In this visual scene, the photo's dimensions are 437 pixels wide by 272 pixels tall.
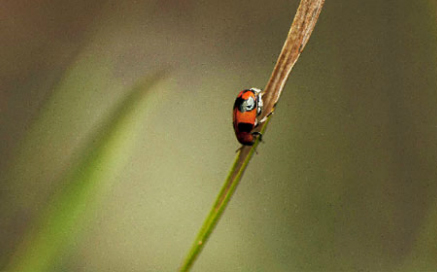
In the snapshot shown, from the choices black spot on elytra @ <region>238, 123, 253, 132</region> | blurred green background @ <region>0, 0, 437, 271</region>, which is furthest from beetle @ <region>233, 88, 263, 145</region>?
blurred green background @ <region>0, 0, 437, 271</region>

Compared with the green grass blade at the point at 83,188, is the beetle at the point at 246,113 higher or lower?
higher

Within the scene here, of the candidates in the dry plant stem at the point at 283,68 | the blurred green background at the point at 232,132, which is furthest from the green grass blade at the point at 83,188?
the blurred green background at the point at 232,132

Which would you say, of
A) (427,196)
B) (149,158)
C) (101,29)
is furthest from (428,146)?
(101,29)

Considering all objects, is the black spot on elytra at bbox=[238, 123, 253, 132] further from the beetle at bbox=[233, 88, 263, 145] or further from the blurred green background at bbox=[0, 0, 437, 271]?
the blurred green background at bbox=[0, 0, 437, 271]

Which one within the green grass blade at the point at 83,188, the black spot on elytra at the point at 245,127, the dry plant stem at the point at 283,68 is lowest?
the green grass blade at the point at 83,188

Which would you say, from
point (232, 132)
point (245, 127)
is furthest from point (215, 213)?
point (232, 132)

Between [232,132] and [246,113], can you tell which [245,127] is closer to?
[246,113]

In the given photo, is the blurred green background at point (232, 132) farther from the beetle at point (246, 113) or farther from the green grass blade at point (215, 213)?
the green grass blade at point (215, 213)
